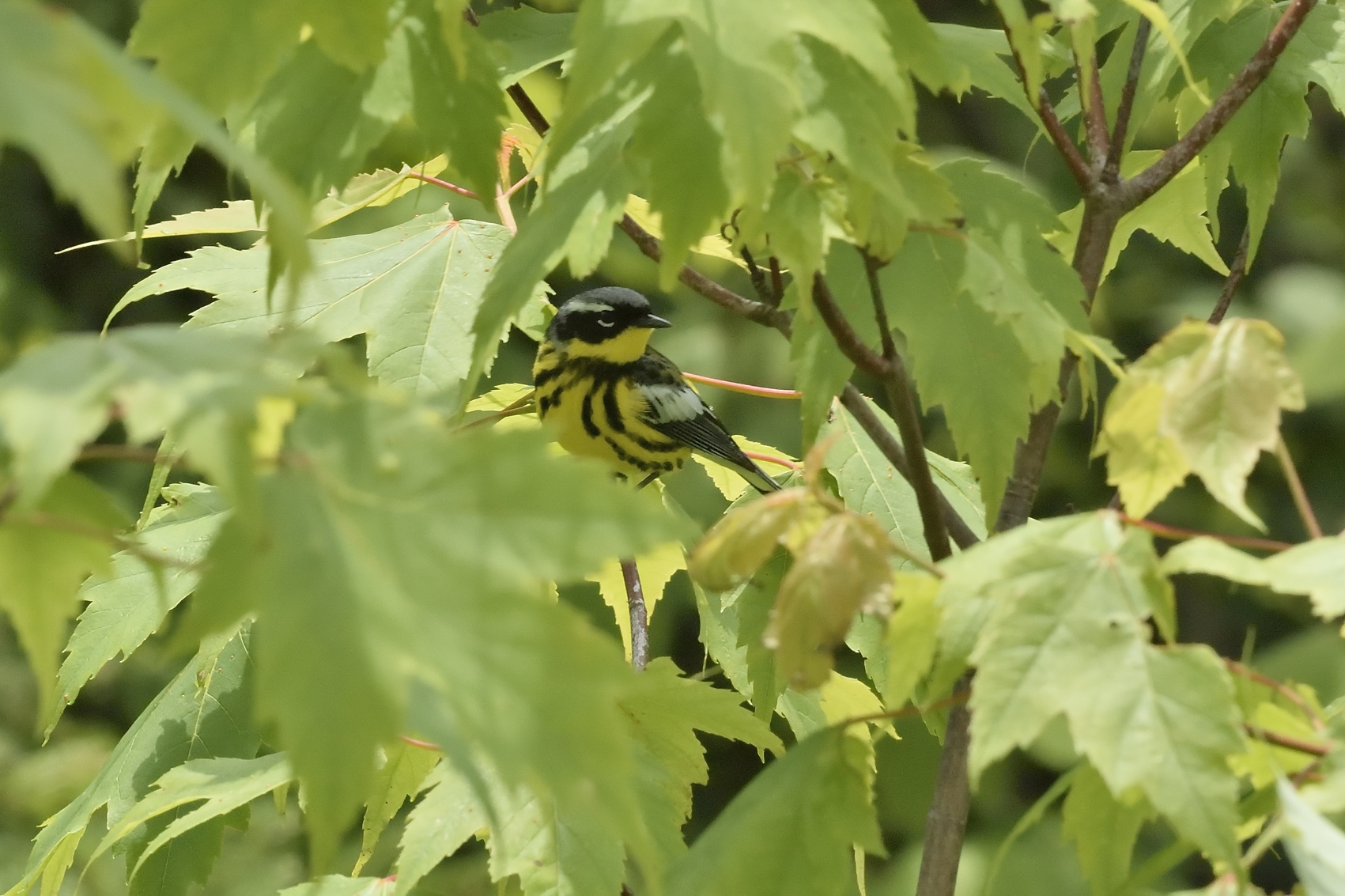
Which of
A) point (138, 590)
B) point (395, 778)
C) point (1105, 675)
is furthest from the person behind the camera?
point (138, 590)

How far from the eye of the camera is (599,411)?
242cm

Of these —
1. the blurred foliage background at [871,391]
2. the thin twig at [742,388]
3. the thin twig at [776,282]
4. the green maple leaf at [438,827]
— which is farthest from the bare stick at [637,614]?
the blurred foliage background at [871,391]

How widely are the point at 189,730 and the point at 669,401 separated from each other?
1.14m

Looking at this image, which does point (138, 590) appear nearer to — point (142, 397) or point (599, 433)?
point (142, 397)

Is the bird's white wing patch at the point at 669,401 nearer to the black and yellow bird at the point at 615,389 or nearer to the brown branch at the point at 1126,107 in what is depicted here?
the black and yellow bird at the point at 615,389

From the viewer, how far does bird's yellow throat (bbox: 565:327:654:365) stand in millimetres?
2488

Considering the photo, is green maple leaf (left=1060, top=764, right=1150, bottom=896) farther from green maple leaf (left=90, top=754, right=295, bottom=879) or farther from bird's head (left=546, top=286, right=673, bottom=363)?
bird's head (left=546, top=286, right=673, bottom=363)

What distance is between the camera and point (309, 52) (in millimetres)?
1054

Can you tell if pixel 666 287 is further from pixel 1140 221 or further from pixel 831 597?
pixel 1140 221

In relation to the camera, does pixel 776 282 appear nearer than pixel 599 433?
Yes

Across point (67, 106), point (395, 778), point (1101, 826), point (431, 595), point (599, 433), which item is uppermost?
point (67, 106)

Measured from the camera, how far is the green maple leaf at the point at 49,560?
769mm

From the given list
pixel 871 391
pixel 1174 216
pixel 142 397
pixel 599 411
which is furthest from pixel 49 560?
pixel 871 391

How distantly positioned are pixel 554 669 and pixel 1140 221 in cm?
122
